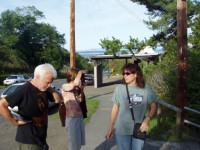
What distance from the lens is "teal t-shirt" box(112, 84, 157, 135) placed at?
4.61 m

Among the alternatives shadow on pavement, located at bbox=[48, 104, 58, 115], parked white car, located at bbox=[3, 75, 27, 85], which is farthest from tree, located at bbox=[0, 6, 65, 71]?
shadow on pavement, located at bbox=[48, 104, 58, 115]

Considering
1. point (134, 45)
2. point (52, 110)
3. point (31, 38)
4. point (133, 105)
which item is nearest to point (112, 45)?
point (134, 45)

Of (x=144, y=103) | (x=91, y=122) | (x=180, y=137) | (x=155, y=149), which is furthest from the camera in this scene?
(x=91, y=122)

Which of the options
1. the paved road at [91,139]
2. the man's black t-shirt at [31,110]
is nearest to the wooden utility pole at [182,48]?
the paved road at [91,139]

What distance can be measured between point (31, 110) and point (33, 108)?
30mm

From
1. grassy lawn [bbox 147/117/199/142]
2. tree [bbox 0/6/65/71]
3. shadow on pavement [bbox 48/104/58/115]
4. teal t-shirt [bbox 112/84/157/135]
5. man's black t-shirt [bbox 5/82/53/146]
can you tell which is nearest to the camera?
man's black t-shirt [bbox 5/82/53/146]

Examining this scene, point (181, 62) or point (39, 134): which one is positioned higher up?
point (181, 62)

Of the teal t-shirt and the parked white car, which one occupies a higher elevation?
the teal t-shirt

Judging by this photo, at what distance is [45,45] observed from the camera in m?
88.4

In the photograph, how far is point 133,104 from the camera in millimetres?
4582

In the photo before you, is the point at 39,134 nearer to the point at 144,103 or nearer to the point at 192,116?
the point at 144,103

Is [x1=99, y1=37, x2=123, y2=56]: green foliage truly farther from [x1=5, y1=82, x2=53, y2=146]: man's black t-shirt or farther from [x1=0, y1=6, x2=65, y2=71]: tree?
[x1=0, y1=6, x2=65, y2=71]: tree

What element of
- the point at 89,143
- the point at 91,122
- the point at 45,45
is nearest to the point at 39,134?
the point at 89,143

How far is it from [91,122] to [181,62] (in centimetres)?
437
